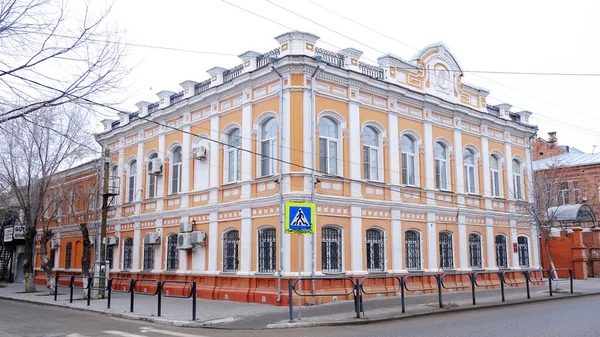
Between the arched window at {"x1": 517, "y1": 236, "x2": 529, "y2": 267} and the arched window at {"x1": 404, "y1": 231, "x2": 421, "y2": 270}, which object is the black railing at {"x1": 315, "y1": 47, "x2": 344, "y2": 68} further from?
the arched window at {"x1": 517, "y1": 236, "x2": 529, "y2": 267}

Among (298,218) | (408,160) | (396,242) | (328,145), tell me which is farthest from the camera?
(408,160)

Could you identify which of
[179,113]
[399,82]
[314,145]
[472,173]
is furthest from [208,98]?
[472,173]

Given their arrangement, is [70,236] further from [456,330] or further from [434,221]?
[456,330]

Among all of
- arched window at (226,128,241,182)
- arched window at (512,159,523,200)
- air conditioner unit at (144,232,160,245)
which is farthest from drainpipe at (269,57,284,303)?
arched window at (512,159,523,200)

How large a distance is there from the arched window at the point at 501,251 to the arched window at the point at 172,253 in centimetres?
1479

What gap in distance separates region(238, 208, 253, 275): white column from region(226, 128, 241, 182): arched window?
1.80 meters

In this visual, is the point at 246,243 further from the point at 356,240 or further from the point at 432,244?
the point at 432,244

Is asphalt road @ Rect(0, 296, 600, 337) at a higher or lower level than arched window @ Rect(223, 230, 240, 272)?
Answer: lower

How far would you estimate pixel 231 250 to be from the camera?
20312 millimetres

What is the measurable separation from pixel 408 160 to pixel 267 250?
289 inches

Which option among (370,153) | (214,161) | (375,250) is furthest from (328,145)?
(214,161)

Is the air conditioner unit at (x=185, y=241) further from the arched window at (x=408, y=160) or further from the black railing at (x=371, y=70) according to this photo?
the black railing at (x=371, y=70)

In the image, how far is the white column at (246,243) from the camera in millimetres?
19109

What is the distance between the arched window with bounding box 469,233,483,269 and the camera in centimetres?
2394
